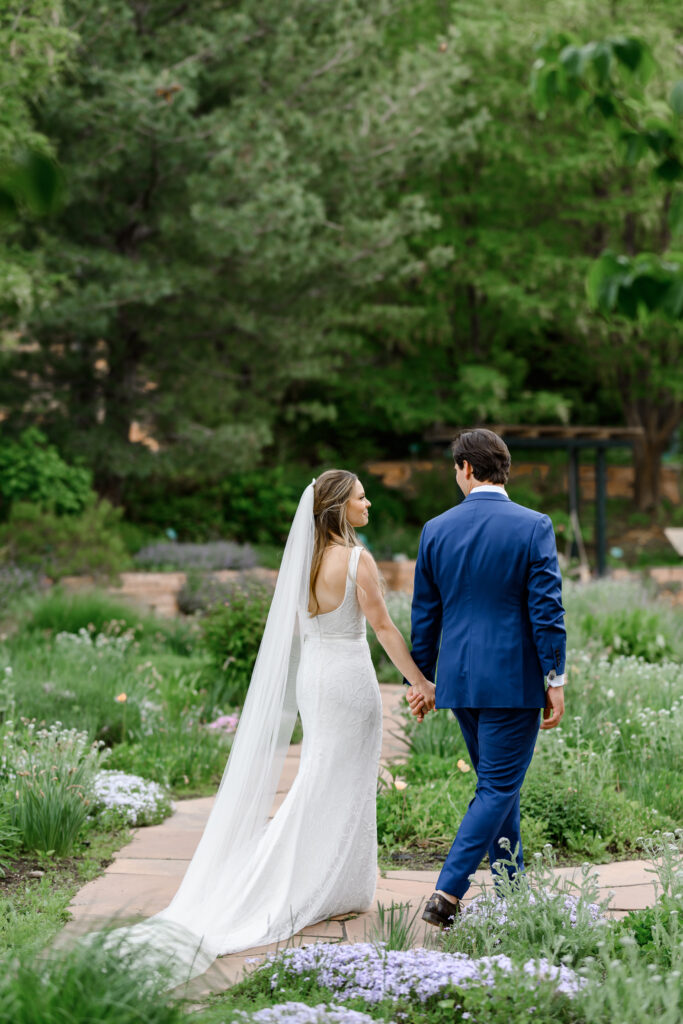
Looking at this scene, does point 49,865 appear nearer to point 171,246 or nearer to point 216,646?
point 216,646

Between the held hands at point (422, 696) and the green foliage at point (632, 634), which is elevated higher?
the held hands at point (422, 696)

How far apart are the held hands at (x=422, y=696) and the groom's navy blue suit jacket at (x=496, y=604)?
16 cm

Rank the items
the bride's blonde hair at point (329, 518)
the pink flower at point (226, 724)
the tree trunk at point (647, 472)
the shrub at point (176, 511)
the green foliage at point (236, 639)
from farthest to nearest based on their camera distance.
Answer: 1. the tree trunk at point (647, 472)
2. the shrub at point (176, 511)
3. the green foliage at point (236, 639)
4. the pink flower at point (226, 724)
5. the bride's blonde hair at point (329, 518)

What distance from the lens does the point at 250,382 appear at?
16.7 meters

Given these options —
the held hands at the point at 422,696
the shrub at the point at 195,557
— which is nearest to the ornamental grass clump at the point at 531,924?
the held hands at the point at 422,696

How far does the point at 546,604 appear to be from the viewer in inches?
152

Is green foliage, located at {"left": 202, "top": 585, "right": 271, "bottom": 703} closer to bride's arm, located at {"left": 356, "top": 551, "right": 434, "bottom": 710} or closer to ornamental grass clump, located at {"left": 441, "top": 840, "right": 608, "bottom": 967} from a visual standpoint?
bride's arm, located at {"left": 356, "top": 551, "right": 434, "bottom": 710}

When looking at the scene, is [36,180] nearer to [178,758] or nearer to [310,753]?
[310,753]

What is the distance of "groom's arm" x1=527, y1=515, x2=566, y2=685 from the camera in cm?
386

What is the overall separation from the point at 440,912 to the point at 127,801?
2230 millimetres

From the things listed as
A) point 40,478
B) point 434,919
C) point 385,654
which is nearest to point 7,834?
point 434,919

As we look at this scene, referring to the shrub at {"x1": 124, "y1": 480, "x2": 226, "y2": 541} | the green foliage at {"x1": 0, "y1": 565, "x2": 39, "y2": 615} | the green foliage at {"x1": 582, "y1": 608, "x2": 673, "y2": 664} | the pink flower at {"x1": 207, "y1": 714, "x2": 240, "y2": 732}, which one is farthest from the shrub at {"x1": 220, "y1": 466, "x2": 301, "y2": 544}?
the pink flower at {"x1": 207, "y1": 714, "x2": 240, "y2": 732}

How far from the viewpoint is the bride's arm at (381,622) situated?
4.20 metres

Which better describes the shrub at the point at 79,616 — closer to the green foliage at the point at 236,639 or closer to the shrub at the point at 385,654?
the green foliage at the point at 236,639
